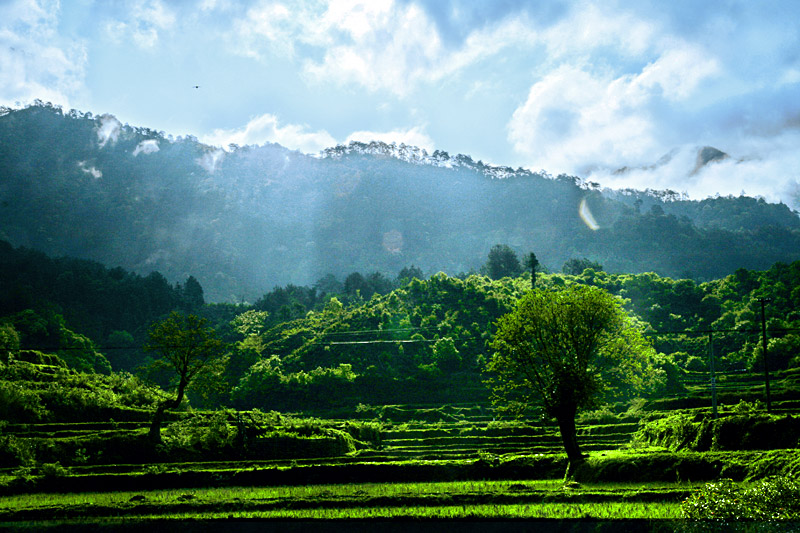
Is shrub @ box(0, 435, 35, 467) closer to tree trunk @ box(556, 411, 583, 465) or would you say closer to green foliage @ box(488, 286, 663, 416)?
green foliage @ box(488, 286, 663, 416)

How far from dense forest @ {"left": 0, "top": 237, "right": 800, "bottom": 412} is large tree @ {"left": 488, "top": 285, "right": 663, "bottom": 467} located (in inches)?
904

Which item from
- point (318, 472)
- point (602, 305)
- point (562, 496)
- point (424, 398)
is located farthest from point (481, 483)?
point (424, 398)

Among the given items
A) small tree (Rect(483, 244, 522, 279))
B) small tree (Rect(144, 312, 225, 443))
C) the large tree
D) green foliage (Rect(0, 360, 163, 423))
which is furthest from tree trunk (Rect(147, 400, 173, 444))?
small tree (Rect(483, 244, 522, 279))

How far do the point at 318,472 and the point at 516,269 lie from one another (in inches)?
5228

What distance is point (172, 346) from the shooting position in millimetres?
43250

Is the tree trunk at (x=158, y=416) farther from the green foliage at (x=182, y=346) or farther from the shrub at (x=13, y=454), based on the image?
the shrub at (x=13, y=454)

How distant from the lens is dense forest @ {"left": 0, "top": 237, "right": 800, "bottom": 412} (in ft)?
276

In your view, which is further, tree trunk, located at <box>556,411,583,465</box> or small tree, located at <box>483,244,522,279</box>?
small tree, located at <box>483,244,522,279</box>

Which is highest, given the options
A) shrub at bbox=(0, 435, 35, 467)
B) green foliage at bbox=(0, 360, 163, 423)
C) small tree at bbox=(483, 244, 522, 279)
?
small tree at bbox=(483, 244, 522, 279)

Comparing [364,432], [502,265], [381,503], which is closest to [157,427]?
[364,432]

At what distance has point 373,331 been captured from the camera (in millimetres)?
106375

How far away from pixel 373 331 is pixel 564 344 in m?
71.5

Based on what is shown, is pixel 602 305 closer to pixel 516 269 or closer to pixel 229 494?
pixel 229 494

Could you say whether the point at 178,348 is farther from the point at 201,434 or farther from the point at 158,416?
the point at 201,434
